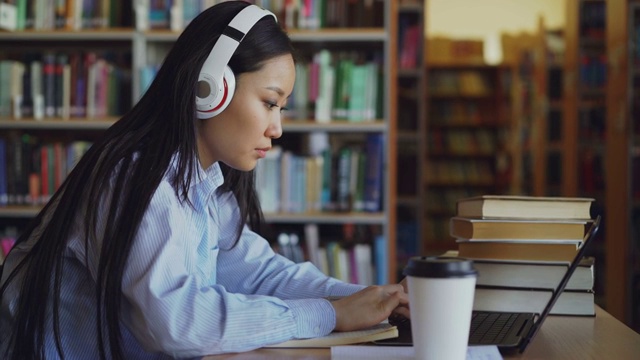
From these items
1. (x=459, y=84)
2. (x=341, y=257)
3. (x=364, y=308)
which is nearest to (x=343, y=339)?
(x=364, y=308)

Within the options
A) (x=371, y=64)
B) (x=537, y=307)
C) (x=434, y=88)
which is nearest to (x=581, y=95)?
(x=434, y=88)

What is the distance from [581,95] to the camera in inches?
234

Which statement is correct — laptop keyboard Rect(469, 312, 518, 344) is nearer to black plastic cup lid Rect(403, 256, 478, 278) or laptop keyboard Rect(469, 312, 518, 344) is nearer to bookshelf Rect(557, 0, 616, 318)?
black plastic cup lid Rect(403, 256, 478, 278)

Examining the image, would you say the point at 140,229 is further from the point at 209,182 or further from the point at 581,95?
the point at 581,95

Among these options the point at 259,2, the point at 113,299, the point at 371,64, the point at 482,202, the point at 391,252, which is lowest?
the point at 391,252

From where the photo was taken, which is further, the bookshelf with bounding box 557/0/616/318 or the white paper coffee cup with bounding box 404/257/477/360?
the bookshelf with bounding box 557/0/616/318

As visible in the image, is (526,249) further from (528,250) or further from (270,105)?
(270,105)

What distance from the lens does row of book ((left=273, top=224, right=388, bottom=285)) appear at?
3.29m

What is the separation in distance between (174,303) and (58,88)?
2.58 meters

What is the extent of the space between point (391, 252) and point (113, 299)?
236 centimetres

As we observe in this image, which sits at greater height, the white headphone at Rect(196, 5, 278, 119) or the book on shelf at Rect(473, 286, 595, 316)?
the white headphone at Rect(196, 5, 278, 119)

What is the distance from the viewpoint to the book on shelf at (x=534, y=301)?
128 centimetres

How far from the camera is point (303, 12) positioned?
3326 mm

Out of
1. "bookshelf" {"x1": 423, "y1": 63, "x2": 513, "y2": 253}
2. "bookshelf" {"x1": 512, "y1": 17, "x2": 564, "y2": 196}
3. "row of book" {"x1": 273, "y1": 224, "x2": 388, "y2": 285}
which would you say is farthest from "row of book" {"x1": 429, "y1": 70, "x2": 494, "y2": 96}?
"row of book" {"x1": 273, "y1": 224, "x2": 388, "y2": 285}
